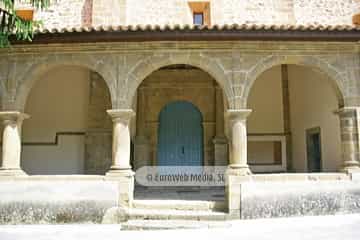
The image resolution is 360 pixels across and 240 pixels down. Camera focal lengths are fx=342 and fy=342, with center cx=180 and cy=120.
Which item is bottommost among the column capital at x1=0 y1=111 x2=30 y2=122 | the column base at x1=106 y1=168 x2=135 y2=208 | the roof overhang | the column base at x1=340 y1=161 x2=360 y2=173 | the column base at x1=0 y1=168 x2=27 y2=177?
the column base at x1=106 y1=168 x2=135 y2=208

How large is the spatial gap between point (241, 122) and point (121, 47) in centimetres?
285

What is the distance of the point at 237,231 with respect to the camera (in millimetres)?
5551

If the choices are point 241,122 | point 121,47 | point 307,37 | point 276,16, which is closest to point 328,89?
point 307,37

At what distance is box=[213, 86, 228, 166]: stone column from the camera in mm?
9586

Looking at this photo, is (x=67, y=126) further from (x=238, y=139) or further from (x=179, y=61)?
(x=238, y=139)

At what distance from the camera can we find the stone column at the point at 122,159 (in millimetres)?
6613

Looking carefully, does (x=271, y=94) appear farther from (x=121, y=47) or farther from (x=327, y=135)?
(x=121, y=47)

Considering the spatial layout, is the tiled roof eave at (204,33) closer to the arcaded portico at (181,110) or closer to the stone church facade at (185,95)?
the stone church facade at (185,95)

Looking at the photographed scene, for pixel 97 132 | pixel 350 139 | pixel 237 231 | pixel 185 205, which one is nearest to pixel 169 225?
pixel 185 205

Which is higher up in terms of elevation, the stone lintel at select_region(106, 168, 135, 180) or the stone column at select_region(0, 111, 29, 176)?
the stone column at select_region(0, 111, 29, 176)

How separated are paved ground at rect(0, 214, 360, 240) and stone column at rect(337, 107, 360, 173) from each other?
39.4 inches

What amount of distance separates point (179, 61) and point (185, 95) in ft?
10.1

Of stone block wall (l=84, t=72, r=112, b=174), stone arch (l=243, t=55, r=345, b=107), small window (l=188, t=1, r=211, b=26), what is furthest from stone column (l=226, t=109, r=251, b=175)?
small window (l=188, t=1, r=211, b=26)

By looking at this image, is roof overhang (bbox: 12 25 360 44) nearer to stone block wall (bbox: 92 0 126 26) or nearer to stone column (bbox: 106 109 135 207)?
stone column (bbox: 106 109 135 207)
